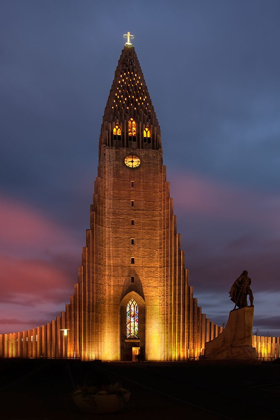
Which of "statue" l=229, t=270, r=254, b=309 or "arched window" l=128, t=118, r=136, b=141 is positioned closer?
"statue" l=229, t=270, r=254, b=309

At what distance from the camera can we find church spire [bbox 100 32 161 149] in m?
59.1

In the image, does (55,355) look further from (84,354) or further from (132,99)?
(132,99)

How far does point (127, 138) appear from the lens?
194 ft

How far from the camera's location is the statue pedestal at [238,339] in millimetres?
37219

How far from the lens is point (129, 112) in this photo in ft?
198

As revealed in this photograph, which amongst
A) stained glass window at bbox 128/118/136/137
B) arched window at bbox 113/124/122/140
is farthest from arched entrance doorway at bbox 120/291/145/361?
stained glass window at bbox 128/118/136/137

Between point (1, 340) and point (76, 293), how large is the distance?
8.53 meters

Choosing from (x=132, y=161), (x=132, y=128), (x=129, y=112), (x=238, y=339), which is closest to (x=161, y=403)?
(x=238, y=339)

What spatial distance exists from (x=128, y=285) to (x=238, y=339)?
18481 mm

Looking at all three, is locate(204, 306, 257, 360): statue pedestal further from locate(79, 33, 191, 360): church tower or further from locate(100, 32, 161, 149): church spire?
locate(100, 32, 161, 149): church spire

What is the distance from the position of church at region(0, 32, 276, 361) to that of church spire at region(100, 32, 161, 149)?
0.38 metres

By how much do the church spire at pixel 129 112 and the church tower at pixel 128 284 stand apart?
39cm

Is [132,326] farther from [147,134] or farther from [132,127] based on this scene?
[132,127]

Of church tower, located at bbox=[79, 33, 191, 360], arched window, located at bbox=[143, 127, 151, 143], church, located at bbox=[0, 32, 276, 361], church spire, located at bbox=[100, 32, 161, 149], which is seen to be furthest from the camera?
arched window, located at bbox=[143, 127, 151, 143]
